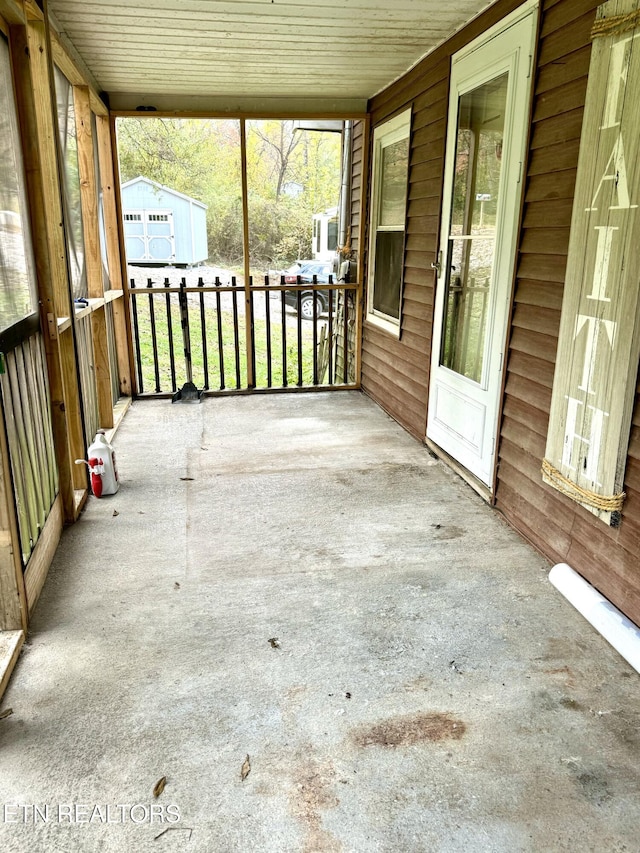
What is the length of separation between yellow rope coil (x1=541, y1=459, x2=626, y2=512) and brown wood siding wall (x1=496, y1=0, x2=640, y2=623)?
0.13 feet

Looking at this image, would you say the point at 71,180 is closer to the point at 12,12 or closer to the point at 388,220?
the point at 12,12

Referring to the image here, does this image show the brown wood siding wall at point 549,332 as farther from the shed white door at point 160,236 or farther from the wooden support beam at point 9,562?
the shed white door at point 160,236

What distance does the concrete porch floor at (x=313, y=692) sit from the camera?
4.64 feet

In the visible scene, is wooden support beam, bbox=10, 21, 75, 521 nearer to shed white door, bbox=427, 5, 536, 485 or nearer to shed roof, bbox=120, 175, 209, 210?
shed white door, bbox=427, 5, 536, 485

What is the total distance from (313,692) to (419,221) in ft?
10.8

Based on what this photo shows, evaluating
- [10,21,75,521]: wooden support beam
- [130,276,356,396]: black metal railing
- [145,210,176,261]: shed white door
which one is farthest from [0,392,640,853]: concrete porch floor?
[145,210,176,261]: shed white door

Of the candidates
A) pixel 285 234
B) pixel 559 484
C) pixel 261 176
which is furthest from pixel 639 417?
pixel 261 176

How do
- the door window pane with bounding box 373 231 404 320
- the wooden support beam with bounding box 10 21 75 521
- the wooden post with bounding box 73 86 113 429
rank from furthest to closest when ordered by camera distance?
the door window pane with bounding box 373 231 404 320, the wooden post with bounding box 73 86 113 429, the wooden support beam with bounding box 10 21 75 521

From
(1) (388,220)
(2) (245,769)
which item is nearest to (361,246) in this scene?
(1) (388,220)

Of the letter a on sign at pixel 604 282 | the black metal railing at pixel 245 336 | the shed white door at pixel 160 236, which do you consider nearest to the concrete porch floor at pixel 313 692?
the letter a on sign at pixel 604 282

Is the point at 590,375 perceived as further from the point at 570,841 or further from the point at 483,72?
the point at 483,72

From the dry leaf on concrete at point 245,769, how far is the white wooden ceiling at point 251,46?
3.31 m

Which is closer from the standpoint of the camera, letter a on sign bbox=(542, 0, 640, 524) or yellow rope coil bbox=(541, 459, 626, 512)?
letter a on sign bbox=(542, 0, 640, 524)

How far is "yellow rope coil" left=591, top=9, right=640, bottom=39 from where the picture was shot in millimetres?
1919
